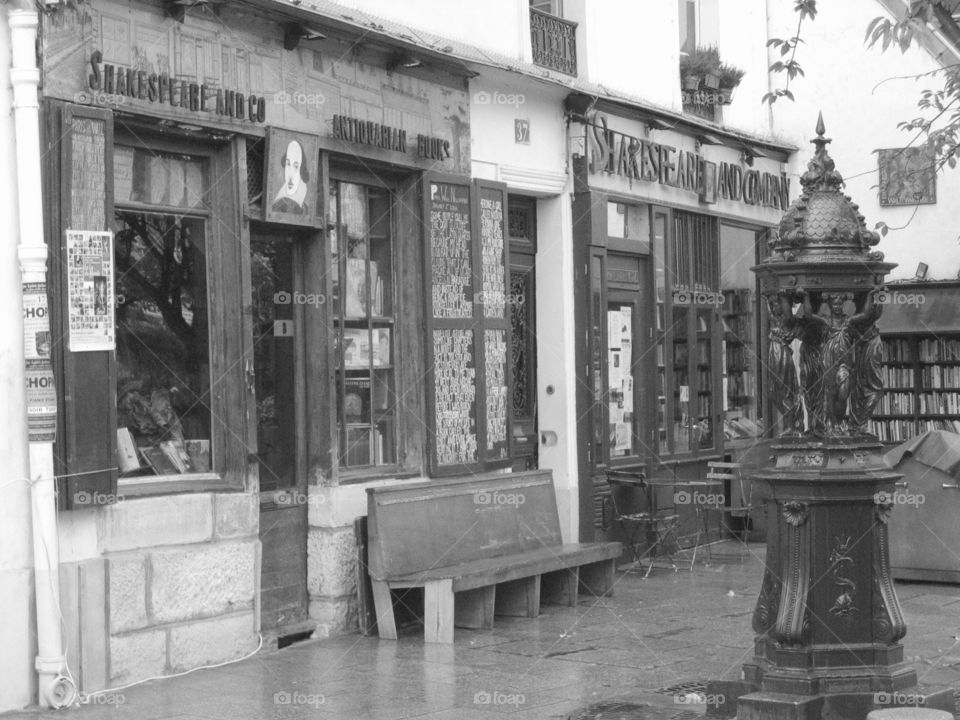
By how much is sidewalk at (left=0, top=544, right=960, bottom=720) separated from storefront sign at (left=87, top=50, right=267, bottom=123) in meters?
3.45

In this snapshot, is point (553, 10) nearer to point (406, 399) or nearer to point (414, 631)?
point (406, 399)

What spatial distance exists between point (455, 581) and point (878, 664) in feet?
11.4

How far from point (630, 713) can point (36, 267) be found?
3.96 metres

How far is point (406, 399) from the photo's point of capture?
38.8 feet

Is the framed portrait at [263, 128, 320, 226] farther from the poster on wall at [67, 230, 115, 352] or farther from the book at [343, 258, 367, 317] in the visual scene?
the poster on wall at [67, 230, 115, 352]

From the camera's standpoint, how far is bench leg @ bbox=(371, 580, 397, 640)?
10555mm

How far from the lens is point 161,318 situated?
32.2 feet

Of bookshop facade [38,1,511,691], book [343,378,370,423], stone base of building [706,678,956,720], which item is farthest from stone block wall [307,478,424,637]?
stone base of building [706,678,956,720]

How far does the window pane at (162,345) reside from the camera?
31.2ft

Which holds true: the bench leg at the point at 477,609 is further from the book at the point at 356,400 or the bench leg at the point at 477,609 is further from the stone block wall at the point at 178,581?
the stone block wall at the point at 178,581

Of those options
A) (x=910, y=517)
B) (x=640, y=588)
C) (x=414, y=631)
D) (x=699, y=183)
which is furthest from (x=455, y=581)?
(x=699, y=183)

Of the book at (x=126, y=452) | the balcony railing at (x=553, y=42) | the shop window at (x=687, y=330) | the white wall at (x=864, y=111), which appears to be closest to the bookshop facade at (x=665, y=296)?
the shop window at (x=687, y=330)

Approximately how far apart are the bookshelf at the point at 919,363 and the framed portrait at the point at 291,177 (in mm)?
10205

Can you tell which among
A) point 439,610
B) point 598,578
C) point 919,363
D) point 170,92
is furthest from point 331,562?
point 919,363
